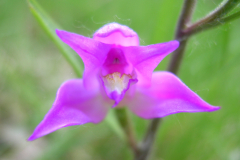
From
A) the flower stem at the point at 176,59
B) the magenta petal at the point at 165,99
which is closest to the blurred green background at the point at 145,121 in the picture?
the flower stem at the point at 176,59

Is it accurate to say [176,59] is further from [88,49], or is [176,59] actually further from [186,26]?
[88,49]

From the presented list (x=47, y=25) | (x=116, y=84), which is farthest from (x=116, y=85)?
(x=47, y=25)

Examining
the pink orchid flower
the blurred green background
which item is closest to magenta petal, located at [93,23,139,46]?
the pink orchid flower

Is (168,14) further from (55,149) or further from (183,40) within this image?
(55,149)

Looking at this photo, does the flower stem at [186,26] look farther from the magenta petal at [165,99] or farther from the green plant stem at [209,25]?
the magenta petal at [165,99]

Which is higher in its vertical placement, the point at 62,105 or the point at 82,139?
the point at 62,105

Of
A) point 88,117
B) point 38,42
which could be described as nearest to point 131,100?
point 88,117

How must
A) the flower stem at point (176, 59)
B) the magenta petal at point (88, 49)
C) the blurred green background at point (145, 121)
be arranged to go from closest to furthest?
1. the magenta petal at point (88, 49)
2. the flower stem at point (176, 59)
3. the blurred green background at point (145, 121)
